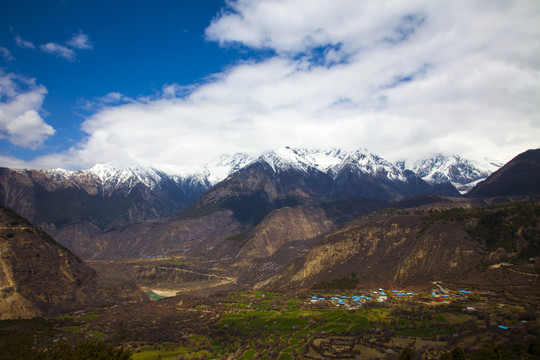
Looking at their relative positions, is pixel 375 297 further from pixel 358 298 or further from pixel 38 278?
pixel 38 278

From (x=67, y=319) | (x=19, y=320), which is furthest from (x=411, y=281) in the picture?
(x=19, y=320)

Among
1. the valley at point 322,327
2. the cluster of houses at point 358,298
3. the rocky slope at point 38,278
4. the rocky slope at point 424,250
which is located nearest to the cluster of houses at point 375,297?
the cluster of houses at point 358,298

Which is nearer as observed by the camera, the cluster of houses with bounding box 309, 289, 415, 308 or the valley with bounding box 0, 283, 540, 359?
the valley with bounding box 0, 283, 540, 359

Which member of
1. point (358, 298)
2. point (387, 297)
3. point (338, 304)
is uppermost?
point (387, 297)

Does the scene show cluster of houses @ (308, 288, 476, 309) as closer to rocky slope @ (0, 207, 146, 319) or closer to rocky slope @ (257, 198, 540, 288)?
rocky slope @ (257, 198, 540, 288)

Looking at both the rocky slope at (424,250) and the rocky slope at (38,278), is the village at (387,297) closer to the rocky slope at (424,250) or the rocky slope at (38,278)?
the rocky slope at (424,250)

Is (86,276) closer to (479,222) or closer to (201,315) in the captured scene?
(201,315)

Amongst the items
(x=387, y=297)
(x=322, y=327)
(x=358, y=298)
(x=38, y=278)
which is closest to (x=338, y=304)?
(x=358, y=298)

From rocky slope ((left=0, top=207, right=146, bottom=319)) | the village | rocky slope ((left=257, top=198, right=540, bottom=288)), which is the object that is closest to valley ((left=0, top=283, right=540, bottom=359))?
the village
